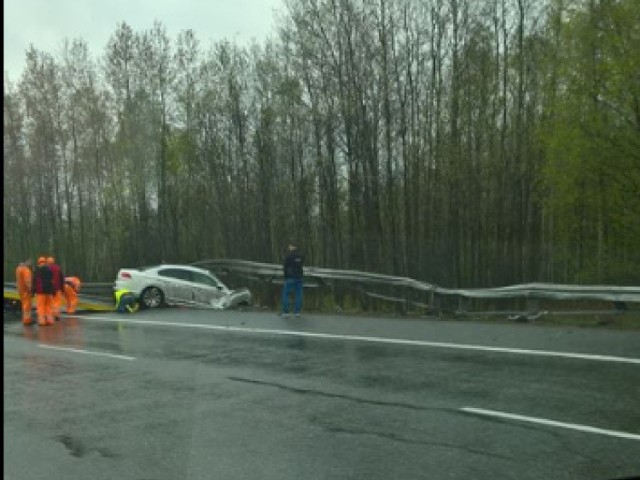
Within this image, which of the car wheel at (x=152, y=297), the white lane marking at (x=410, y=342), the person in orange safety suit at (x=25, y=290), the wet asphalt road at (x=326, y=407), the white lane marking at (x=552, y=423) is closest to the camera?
Result: the wet asphalt road at (x=326, y=407)

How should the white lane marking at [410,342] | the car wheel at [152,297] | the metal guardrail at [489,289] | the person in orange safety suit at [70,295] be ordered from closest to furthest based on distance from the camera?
the white lane marking at [410,342] < the metal guardrail at [489,289] < the person in orange safety suit at [70,295] < the car wheel at [152,297]

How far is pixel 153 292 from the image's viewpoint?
22641 mm

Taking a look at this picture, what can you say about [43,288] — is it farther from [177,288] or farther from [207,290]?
[207,290]

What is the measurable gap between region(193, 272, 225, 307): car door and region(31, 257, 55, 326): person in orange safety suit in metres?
5.38

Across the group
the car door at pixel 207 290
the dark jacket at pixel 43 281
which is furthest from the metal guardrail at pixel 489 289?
the dark jacket at pixel 43 281

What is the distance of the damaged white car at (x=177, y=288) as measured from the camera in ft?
73.8

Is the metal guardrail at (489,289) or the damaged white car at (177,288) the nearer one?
the metal guardrail at (489,289)

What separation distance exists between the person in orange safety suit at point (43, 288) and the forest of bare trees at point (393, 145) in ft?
38.7

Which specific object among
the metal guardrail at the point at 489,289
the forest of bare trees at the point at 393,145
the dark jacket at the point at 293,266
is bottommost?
the metal guardrail at the point at 489,289

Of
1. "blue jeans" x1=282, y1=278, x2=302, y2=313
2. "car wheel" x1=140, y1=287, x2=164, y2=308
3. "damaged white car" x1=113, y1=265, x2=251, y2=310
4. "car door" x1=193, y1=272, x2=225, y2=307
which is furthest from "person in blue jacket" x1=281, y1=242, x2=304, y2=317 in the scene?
"car wheel" x1=140, y1=287, x2=164, y2=308

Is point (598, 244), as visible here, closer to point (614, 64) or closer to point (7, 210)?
point (614, 64)

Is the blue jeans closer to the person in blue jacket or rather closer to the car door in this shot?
the person in blue jacket

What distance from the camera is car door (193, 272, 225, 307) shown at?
22.7 m

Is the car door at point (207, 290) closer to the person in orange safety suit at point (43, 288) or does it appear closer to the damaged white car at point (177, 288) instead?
the damaged white car at point (177, 288)
